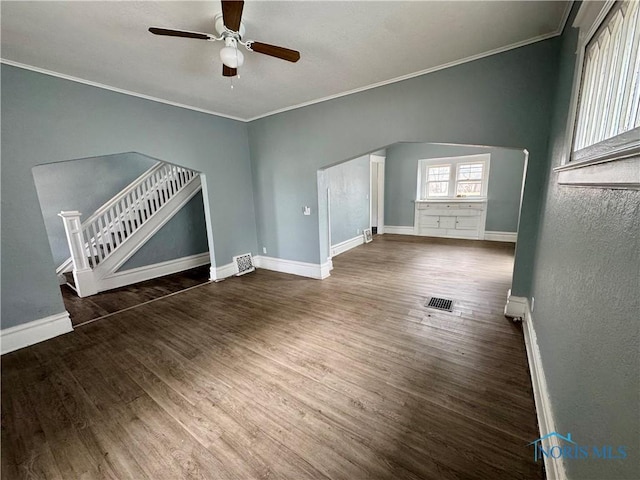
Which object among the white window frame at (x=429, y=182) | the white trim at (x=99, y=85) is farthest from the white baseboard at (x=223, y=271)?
the white window frame at (x=429, y=182)

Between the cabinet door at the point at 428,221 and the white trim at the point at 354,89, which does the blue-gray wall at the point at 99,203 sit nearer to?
the white trim at the point at 354,89

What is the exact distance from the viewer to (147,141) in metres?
3.48

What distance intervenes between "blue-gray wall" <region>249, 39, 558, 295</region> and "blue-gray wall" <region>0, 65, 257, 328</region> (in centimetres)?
162

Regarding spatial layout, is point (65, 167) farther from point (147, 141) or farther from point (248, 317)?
point (248, 317)

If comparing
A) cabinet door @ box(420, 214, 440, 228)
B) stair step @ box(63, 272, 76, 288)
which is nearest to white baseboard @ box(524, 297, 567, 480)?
cabinet door @ box(420, 214, 440, 228)

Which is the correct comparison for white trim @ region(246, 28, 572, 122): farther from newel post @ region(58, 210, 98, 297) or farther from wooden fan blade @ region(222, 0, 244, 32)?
newel post @ region(58, 210, 98, 297)

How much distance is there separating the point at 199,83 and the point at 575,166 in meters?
3.65

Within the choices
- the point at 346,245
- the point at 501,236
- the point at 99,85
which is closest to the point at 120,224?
the point at 99,85

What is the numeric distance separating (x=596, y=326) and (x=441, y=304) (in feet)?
7.91

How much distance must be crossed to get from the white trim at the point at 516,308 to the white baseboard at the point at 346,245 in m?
3.47

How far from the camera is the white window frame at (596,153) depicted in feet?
2.53

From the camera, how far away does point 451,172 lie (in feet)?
23.1

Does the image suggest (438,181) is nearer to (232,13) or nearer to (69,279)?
(232,13)

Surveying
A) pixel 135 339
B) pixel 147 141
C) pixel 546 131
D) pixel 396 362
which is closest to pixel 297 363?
pixel 396 362
